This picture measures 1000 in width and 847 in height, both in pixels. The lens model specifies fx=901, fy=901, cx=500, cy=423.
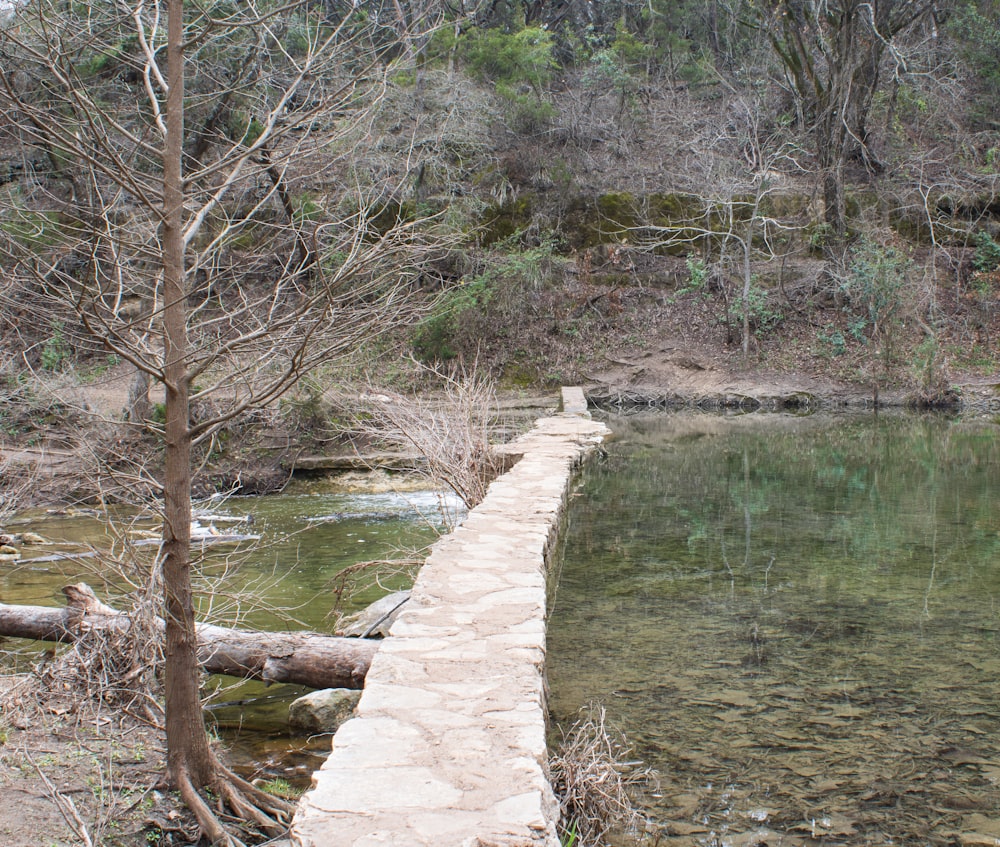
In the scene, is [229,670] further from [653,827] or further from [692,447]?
[692,447]

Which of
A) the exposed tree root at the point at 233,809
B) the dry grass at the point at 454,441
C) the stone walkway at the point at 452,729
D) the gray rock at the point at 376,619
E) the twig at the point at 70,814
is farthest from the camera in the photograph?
the dry grass at the point at 454,441

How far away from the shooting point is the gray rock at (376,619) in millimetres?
6219

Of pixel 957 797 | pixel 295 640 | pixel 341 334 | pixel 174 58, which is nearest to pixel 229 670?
pixel 295 640

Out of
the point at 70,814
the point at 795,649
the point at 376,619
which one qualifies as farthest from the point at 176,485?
the point at 795,649

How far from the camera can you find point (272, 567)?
358 inches

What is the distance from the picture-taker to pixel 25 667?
578cm

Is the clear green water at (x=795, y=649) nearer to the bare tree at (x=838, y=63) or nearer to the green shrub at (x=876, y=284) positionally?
the green shrub at (x=876, y=284)

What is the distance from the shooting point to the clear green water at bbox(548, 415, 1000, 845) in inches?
165

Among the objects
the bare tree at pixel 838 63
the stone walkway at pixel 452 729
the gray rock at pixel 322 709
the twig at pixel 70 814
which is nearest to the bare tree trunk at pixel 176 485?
the twig at pixel 70 814

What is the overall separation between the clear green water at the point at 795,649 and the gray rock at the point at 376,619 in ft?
3.80

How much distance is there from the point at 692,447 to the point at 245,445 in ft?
25.3

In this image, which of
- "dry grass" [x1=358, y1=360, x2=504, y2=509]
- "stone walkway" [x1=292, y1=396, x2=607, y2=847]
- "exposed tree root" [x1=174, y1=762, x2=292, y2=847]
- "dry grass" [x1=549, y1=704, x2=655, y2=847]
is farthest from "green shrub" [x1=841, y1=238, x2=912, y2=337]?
"exposed tree root" [x1=174, y1=762, x2=292, y2=847]

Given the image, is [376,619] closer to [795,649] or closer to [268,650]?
[268,650]

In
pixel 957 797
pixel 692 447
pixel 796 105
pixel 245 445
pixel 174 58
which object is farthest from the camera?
pixel 796 105
